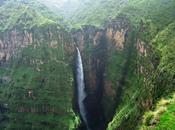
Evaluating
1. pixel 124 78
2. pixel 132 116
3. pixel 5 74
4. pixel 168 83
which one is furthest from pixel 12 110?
pixel 168 83

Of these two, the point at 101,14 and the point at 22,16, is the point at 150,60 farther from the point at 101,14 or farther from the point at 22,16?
the point at 22,16

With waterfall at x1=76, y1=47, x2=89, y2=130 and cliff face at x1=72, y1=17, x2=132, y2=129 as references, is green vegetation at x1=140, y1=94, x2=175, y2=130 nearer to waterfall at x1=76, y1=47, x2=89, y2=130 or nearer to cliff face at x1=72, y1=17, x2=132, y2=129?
cliff face at x1=72, y1=17, x2=132, y2=129

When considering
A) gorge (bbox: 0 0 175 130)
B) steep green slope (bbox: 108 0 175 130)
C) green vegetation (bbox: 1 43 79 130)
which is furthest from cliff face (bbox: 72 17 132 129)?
green vegetation (bbox: 1 43 79 130)

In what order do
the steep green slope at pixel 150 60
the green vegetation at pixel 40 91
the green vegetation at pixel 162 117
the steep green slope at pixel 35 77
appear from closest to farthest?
1. the green vegetation at pixel 162 117
2. the steep green slope at pixel 150 60
3. the green vegetation at pixel 40 91
4. the steep green slope at pixel 35 77

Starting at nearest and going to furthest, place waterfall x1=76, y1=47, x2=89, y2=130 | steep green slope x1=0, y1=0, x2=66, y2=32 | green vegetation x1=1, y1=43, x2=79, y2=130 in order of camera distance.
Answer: green vegetation x1=1, y1=43, x2=79, y2=130, waterfall x1=76, y1=47, x2=89, y2=130, steep green slope x1=0, y1=0, x2=66, y2=32

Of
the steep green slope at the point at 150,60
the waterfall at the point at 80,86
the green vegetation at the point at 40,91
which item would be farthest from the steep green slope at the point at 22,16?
the steep green slope at the point at 150,60

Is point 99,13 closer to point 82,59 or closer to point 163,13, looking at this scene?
point 82,59

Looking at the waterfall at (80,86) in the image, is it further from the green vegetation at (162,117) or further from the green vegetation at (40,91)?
the green vegetation at (162,117)

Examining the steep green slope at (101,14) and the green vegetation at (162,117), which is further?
the steep green slope at (101,14)
